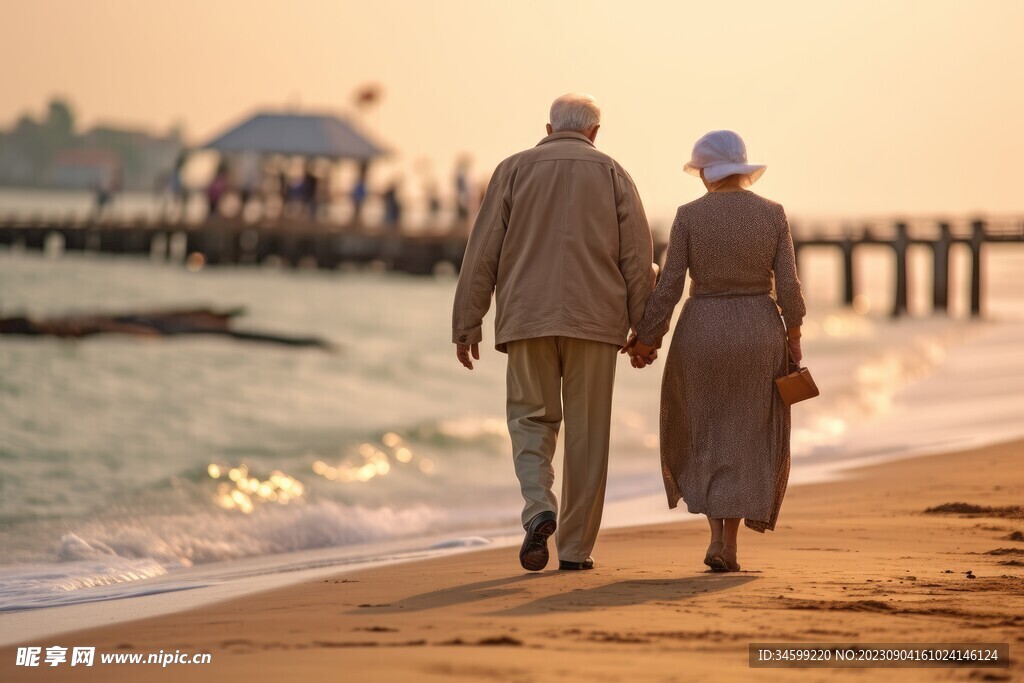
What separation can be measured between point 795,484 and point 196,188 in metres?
42.8

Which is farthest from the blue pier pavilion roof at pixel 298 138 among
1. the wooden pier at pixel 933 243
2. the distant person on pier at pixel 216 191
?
the wooden pier at pixel 933 243

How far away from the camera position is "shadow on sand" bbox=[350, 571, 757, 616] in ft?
14.5

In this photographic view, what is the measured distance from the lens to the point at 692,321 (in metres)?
5.12

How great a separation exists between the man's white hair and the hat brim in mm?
434

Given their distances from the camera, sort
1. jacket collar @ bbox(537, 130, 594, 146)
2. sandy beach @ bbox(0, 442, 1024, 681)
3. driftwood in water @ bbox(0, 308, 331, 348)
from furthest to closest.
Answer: driftwood in water @ bbox(0, 308, 331, 348)
jacket collar @ bbox(537, 130, 594, 146)
sandy beach @ bbox(0, 442, 1024, 681)

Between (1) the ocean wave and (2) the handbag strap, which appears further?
(1) the ocean wave

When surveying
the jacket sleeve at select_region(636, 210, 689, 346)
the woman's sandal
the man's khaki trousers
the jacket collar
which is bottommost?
the woman's sandal

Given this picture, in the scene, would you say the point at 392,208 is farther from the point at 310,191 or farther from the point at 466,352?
the point at 466,352

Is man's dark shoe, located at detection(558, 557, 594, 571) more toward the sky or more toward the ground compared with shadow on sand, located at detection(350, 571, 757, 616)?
more toward the ground

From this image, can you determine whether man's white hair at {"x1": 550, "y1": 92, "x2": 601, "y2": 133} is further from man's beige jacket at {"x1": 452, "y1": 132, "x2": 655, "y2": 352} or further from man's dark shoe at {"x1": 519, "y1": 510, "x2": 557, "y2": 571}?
man's dark shoe at {"x1": 519, "y1": 510, "x2": 557, "y2": 571}

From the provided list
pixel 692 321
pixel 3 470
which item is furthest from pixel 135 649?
pixel 3 470

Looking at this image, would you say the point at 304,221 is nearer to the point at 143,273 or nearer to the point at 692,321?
the point at 143,273

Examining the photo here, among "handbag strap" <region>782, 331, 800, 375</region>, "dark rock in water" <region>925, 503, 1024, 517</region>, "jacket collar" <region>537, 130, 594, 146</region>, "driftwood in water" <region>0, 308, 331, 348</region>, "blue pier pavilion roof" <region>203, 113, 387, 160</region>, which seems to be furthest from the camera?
"blue pier pavilion roof" <region>203, 113, 387, 160</region>

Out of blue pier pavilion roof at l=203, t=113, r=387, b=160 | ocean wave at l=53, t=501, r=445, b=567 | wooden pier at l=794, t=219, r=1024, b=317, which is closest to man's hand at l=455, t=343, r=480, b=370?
ocean wave at l=53, t=501, r=445, b=567
